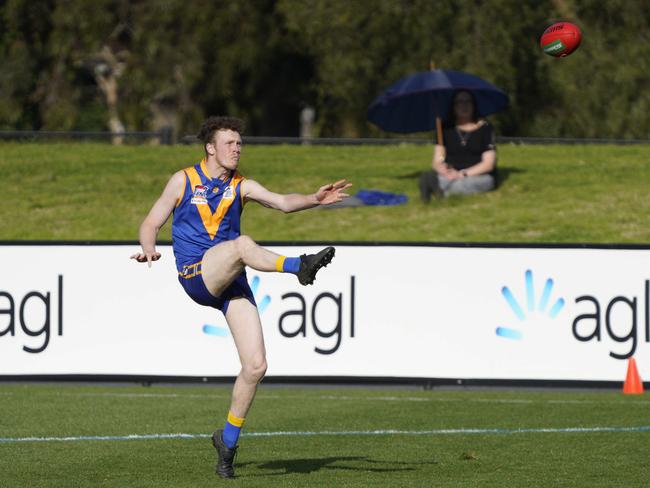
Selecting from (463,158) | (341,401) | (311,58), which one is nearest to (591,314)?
(341,401)

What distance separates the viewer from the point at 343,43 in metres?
27.0

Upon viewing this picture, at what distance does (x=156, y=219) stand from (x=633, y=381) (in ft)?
22.0

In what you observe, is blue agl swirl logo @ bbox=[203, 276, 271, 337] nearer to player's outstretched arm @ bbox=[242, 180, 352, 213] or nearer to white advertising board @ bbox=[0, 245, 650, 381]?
white advertising board @ bbox=[0, 245, 650, 381]

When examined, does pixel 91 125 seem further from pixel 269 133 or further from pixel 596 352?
pixel 596 352

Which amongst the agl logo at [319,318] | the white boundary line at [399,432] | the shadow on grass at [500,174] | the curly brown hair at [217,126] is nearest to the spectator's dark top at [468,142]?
the shadow on grass at [500,174]

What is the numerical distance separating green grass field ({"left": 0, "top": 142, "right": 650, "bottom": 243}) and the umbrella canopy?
0.78 metres

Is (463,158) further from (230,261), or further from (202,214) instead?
(230,261)

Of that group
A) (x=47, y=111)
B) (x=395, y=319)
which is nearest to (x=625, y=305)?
(x=395, y=319)

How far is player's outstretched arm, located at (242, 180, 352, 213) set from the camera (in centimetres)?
868

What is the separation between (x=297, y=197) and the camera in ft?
29.0

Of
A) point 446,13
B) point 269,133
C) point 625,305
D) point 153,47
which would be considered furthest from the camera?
point 269,133

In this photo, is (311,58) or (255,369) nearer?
(255,369)

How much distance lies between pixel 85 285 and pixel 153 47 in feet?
47.1

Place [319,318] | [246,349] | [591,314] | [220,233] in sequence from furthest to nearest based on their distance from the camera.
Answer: [319,318], [591,314], [220,233], [246,349]
